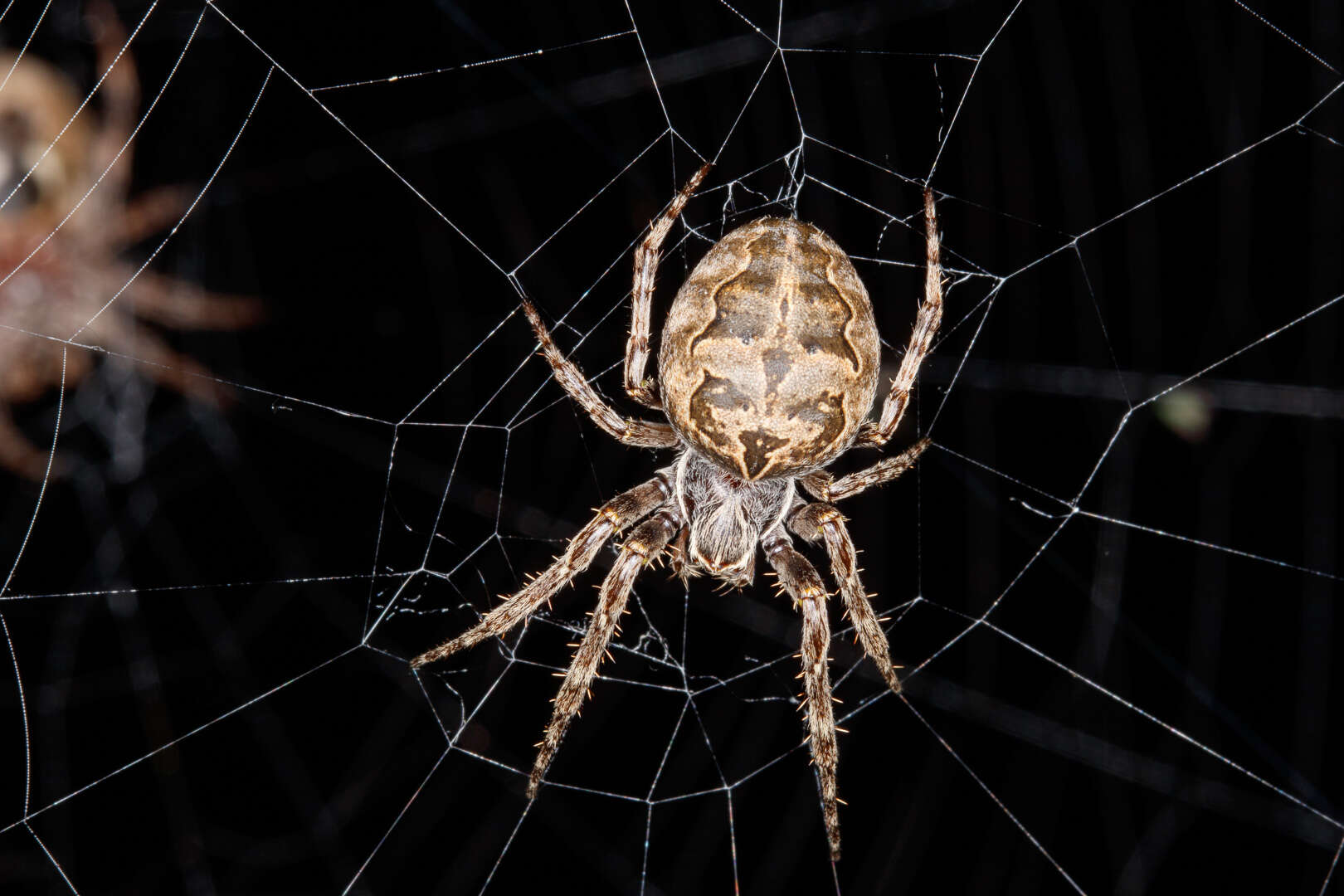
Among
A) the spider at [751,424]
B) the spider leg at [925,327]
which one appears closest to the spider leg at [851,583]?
the spider at [751,424]

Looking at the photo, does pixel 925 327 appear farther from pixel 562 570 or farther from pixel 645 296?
pixel 562 570

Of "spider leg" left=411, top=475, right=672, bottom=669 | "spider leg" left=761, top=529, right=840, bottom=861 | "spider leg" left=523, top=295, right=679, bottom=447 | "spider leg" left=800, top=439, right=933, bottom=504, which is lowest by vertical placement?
"spider leg" left=761, top=529, right=840, bottom=861

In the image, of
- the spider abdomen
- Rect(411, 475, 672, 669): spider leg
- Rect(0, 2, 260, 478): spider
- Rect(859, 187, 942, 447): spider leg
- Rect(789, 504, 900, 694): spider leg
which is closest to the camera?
the spider abdomen

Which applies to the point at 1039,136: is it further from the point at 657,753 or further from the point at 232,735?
the point at 232,735

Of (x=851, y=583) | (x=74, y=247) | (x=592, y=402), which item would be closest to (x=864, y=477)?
(x=851, y=583)

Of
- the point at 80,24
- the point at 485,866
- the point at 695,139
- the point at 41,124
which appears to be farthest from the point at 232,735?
the point at 695,139

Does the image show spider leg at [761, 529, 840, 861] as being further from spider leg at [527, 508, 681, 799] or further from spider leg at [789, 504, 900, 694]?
spider leg at [527, 508, 681, 799]

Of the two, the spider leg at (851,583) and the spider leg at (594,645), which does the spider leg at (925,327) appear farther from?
the spider leg at (594,645)

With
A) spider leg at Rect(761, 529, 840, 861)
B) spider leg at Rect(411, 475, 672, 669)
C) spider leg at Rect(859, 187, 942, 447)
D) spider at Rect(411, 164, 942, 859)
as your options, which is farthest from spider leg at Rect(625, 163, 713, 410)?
spider leg at Rect(761, 529, 840, 861)
